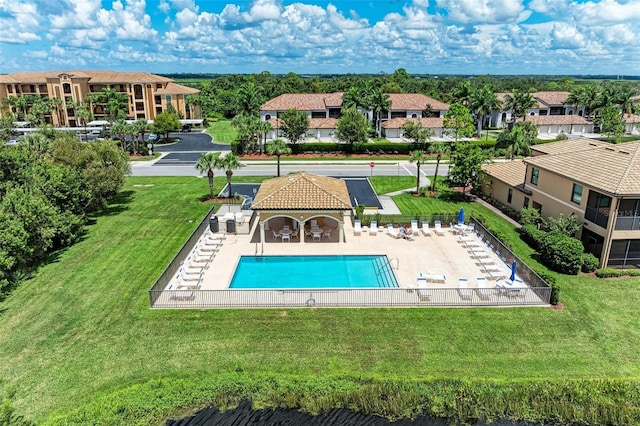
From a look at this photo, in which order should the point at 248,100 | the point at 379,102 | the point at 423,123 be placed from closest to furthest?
the point at 248,100 < the point at 379,102 < the point at 423,123

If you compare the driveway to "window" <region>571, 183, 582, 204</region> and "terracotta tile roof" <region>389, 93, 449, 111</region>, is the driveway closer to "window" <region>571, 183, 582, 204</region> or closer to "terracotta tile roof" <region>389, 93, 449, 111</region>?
"terracotta tile roof" <region>389, 93, 449, 111</region>

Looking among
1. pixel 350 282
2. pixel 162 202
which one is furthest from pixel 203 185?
pixel 350 282

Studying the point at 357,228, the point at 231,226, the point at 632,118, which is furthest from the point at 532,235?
the point at 632,118

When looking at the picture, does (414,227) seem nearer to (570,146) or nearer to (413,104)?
(570,146)

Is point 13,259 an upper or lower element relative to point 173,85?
lower

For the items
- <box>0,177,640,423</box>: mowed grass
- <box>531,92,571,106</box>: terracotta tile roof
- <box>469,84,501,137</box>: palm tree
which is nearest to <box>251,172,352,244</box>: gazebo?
<box>0,177,640,423</box>: mowed grass

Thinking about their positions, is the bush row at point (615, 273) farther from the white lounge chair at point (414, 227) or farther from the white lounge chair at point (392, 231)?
the white lounge chair at point (392, 231)

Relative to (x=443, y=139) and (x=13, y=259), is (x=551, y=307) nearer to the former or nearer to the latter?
(x=13, y=259)
